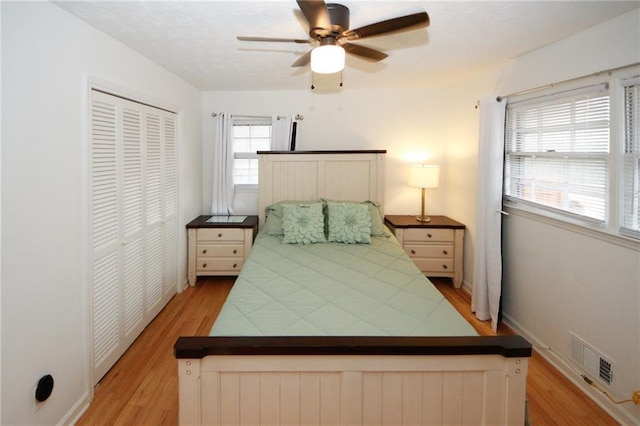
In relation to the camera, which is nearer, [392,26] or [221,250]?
[392,26]

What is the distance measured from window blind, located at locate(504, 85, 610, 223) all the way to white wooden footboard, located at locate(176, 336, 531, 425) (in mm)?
1409

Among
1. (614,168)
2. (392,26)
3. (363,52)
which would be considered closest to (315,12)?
(392,26)

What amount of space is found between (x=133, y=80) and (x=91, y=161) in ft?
2.79

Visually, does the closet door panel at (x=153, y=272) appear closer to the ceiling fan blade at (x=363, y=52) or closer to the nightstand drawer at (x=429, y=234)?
the ceiling fan blade at (x=363, y=52)

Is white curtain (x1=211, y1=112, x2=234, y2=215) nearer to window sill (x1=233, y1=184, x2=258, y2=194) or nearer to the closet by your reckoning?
window sill (x1=233, y1=184, x2=258, y2=194)

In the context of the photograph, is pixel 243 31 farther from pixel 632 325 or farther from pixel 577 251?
pixel 632 325

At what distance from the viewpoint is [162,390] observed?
2.14 meters

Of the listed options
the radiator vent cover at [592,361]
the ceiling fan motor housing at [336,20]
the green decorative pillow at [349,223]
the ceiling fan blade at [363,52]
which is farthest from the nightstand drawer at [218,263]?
the radiator vent cover at [592,361]

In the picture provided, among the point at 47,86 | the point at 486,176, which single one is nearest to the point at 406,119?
the point at 486,176

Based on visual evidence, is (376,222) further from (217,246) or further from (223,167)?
(223,167)

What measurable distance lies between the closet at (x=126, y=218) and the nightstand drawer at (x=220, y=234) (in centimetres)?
42

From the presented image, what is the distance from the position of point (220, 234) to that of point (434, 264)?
7.84 feet

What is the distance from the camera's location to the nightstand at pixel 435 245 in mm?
3727

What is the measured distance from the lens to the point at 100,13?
1.90 metres
